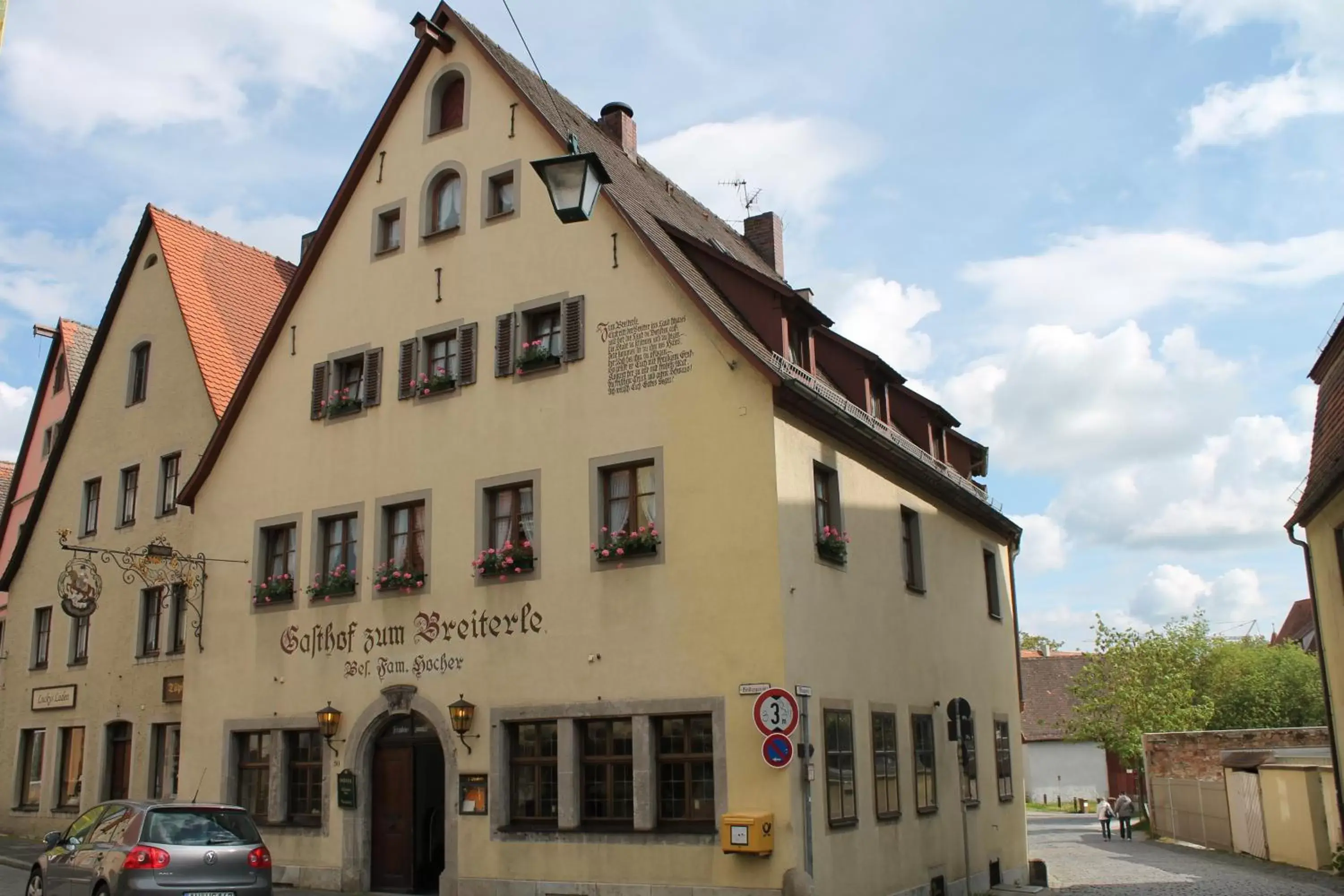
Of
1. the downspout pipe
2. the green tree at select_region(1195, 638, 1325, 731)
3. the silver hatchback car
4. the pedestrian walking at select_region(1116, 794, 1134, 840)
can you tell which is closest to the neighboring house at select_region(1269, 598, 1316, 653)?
the green tree at select_region(1195, 638, 1325, 731)

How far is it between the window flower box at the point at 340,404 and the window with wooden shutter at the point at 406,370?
0.89 m

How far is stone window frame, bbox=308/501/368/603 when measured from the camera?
804 inches

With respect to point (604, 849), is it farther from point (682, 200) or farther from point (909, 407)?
point (682, 200)

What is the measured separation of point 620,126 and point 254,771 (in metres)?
14.1

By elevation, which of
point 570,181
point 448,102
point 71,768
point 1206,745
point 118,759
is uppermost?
point 448,102

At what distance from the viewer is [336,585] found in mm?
20406

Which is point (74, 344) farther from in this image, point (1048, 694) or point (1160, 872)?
point (1048, 694)

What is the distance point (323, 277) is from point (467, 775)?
9357 mm

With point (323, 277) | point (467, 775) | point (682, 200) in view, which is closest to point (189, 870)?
point (467, 775)

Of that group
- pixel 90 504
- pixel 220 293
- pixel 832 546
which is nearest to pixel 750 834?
pixel 832 546

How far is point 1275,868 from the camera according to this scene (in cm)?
2728

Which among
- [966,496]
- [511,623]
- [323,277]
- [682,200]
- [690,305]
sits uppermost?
[682,200]

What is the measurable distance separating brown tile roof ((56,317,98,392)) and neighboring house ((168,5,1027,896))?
11435 mm

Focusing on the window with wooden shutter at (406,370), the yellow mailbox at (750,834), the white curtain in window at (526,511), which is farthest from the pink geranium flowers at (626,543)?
the window with wooden shutter at (406,370)
